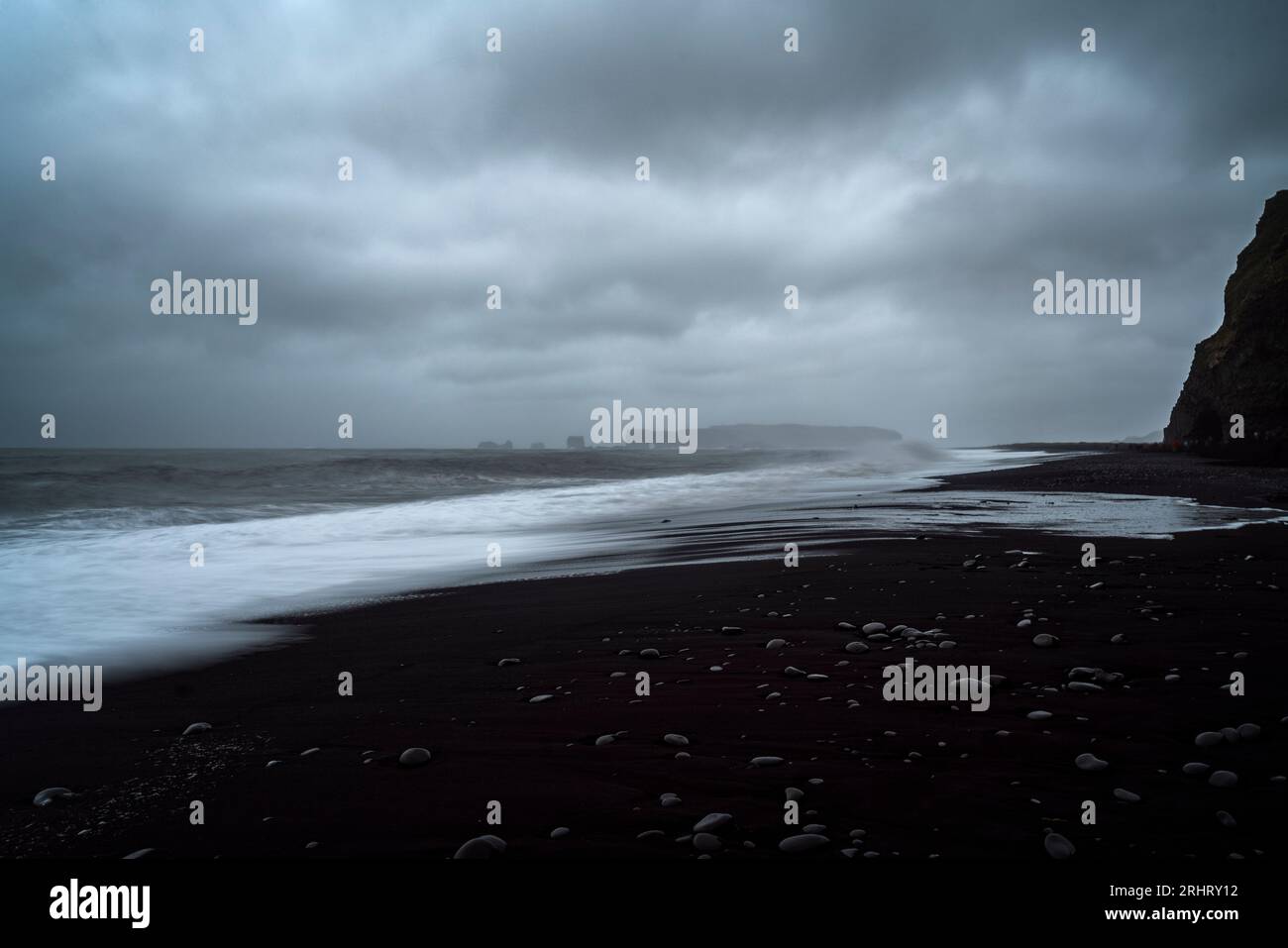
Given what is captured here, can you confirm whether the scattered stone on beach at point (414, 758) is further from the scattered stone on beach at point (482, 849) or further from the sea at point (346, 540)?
the sea at point (346, 540)

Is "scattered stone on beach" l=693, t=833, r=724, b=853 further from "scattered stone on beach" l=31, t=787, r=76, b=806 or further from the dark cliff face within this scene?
the dark cliff face

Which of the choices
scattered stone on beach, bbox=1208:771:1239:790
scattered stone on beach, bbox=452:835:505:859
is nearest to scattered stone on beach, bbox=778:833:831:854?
scattered stone on beach, bbox=452:835:505:859

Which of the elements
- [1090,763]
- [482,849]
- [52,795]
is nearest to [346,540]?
[52,795]

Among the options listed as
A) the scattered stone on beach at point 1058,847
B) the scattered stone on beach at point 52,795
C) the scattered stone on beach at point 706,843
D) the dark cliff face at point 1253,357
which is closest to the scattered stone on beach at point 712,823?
the scattered stone on beach at point 706,843

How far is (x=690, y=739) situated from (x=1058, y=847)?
5.82ft

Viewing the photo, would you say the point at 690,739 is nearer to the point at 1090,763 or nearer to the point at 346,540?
the point at 1090,763

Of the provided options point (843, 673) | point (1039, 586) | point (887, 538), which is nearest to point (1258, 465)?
Result: point (887, 538)

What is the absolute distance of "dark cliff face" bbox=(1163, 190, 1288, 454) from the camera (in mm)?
40656

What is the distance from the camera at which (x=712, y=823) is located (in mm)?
2908

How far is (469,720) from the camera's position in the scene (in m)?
4.40

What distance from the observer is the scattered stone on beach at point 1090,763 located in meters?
3.29
